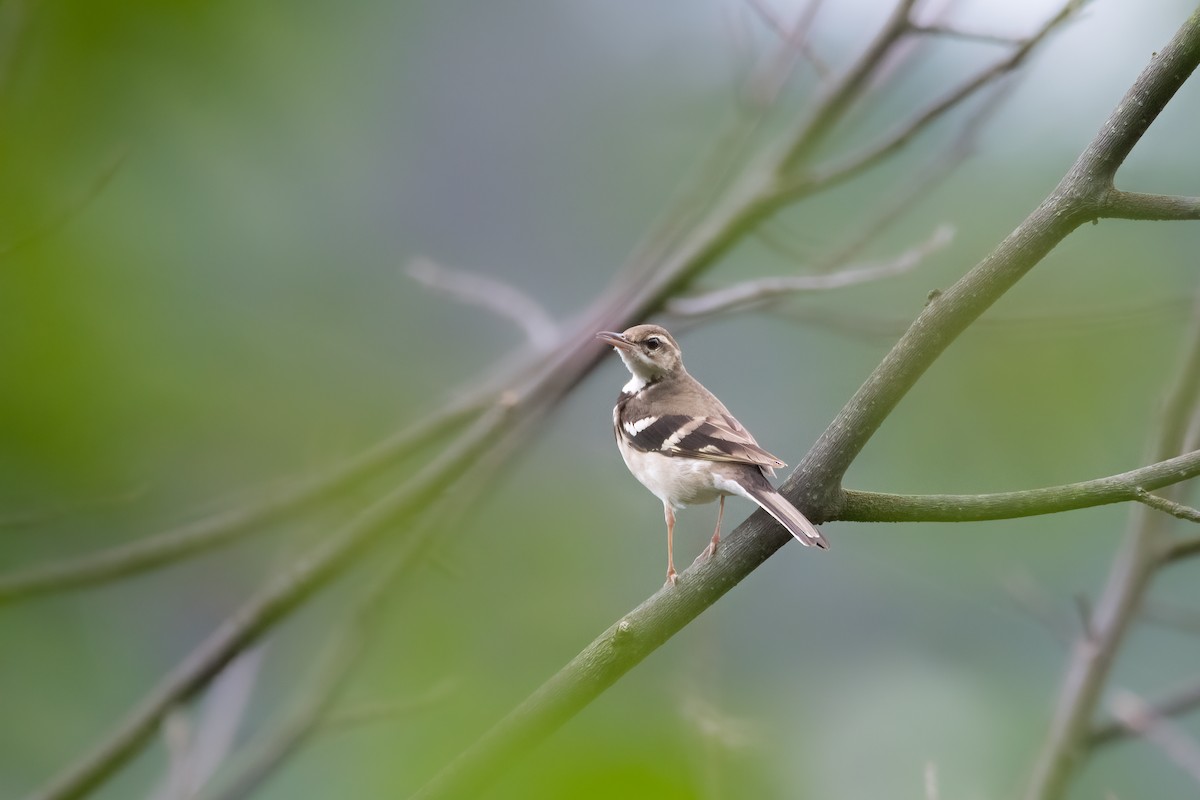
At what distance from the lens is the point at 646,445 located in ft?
14.2

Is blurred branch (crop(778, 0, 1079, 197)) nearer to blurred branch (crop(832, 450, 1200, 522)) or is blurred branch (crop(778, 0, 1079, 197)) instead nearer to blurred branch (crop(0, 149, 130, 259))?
blurred branch (crop(832, 450, 1200, 522))

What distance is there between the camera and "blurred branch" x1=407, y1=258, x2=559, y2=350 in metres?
4.86

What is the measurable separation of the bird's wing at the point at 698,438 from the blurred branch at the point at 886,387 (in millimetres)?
819

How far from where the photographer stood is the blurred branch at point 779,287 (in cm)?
421

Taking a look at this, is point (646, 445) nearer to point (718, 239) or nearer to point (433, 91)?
point (718, 239)

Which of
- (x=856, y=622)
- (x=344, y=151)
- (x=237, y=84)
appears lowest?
(x=856, y=622)

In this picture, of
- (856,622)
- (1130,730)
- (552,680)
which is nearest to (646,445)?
(552,680)

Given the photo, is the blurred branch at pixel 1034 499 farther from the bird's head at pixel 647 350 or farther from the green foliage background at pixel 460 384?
the bird's head at pixel 647 350

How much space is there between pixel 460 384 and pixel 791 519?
3.09 feet

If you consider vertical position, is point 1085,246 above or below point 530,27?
above

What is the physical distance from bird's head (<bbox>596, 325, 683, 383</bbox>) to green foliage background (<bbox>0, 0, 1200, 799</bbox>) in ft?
1.15

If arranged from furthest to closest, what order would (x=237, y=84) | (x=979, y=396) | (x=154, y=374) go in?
(x=979, y=396), (x=237, y=84), (x=154, y=374)

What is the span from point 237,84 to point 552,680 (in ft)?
5.42

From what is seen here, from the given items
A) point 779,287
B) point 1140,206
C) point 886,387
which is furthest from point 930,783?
point 779,287
